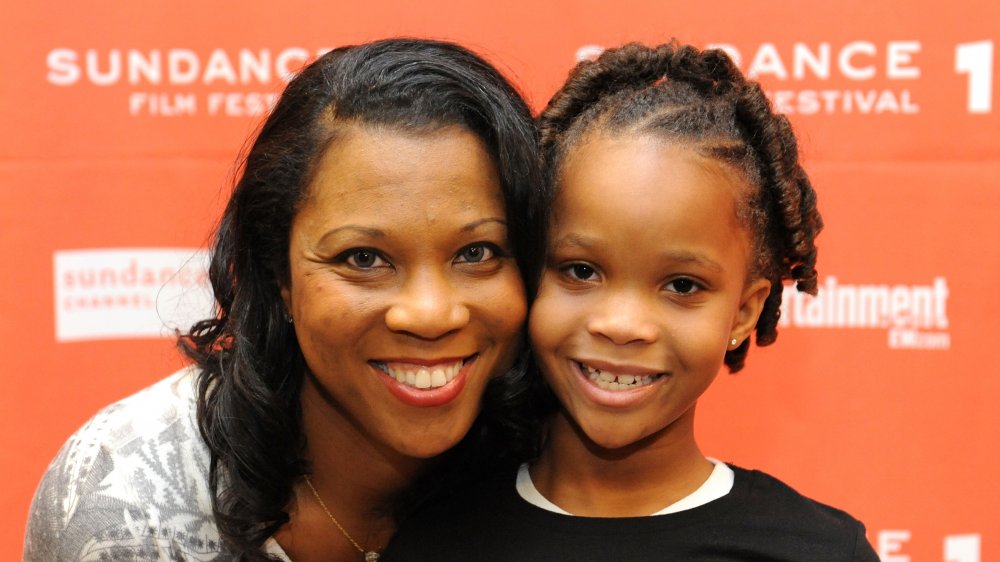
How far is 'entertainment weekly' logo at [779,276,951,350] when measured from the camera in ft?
6.91

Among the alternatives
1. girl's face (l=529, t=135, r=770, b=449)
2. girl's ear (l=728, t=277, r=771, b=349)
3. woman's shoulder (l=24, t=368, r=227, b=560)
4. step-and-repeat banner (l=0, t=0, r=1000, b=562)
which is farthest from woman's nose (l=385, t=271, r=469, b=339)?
step-and-repeat banner (l=0, t=0, r=1000, b=562)

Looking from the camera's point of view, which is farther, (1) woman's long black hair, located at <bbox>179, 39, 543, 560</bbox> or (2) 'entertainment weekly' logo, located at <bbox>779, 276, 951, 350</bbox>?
(2) 'entertainment weekly' logo, located at <bbox>779, 276, 951, 350</bbox>

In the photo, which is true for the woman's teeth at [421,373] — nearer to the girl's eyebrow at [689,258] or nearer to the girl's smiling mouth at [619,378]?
the girl's smiling mouth at [619,378]

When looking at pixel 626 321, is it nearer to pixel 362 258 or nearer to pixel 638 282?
pixel 638 282

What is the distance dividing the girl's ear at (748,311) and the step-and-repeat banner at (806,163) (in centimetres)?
83

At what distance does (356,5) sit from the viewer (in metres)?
2.08

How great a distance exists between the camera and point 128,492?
4.86ft

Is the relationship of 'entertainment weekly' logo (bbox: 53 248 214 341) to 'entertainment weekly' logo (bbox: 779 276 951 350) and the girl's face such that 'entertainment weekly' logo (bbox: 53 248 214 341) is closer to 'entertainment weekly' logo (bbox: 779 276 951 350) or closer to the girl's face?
the girl's face

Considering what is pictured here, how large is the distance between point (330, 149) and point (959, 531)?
1569mm

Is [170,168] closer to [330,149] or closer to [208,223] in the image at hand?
[208,223]

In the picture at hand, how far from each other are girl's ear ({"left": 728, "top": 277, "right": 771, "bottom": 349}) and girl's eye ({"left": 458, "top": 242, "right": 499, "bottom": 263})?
319 mm

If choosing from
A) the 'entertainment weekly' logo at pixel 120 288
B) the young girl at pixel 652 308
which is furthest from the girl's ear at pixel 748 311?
the 'entertainment weekly' logo at pixel 120 288

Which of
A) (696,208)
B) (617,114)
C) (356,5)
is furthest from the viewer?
(356,5)

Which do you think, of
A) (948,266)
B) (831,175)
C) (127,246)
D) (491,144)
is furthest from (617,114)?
(127,246)
